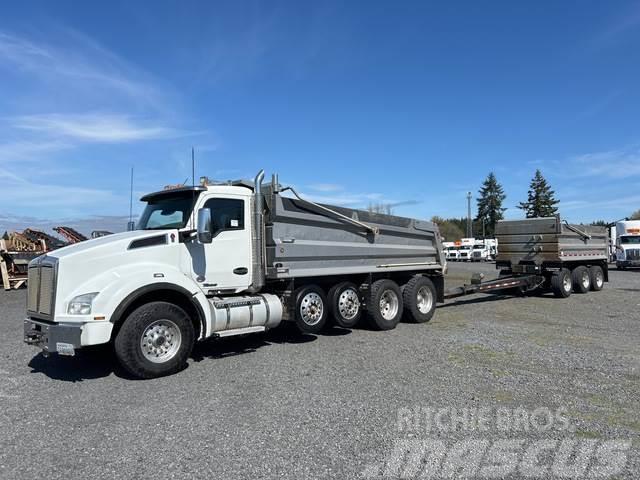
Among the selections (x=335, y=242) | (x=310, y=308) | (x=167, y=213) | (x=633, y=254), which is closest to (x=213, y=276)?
(x=167, y=213)

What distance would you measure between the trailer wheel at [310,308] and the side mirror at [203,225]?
216 cm

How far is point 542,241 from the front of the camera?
56.0ft

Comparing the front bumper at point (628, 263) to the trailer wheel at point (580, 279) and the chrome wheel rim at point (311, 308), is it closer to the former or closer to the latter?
the trailer wheel at point (580, 279)

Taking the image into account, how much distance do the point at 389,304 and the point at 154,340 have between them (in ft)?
18.2

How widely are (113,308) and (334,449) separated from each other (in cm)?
357

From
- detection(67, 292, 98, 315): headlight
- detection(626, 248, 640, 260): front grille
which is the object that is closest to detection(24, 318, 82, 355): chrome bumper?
detection(67, 292, 98, 315): headlight

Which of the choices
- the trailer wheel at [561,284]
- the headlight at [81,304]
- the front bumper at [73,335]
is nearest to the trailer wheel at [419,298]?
the trailer wheel at [561,284]

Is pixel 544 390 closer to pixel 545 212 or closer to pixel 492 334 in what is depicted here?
pixel 492 334

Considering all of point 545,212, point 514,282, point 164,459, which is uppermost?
point 545,212

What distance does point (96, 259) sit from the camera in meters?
6.72

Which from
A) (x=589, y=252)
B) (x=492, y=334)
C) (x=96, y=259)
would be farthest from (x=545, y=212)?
(x=96, y=259)

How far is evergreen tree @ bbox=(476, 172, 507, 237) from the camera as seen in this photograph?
9600cm

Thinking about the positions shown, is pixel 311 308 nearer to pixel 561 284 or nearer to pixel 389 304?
pixel 389 304

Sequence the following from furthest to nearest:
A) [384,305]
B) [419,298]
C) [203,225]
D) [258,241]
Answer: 1. [419,298]
2. [384,305]
3. [258,241]
4. [203,225]
